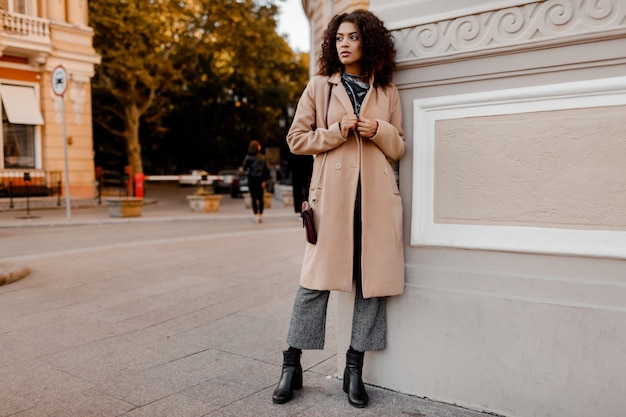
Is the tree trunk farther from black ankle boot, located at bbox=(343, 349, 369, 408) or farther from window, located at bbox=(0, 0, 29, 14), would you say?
black ankle boot, located at bbox=(343, 349, 369, 408)

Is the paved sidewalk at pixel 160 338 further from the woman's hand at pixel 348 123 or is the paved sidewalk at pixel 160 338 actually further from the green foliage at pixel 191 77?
the green foliage at pixel 191 77

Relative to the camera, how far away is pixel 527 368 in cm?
263

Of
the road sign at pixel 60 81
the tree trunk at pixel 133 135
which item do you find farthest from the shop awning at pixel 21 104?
the tree trunk at pixel 133 135

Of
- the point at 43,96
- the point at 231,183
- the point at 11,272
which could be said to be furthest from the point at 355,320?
the point at 231,183

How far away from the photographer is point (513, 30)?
263 cm

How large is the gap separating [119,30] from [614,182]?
21777mm

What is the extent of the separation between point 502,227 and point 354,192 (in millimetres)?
755

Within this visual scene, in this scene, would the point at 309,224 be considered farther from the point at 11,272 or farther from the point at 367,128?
the point at 11,272

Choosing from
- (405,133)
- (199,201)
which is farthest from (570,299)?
(199,201)

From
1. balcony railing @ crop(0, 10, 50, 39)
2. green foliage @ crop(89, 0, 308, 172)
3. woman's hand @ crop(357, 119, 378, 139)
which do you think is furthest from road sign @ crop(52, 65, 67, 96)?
woman's hand @ crop(357, 119, 378, 139)

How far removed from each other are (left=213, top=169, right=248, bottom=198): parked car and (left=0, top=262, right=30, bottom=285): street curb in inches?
726

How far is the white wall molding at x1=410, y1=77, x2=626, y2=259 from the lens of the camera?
246cm

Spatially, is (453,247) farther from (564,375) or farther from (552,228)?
(564,375)

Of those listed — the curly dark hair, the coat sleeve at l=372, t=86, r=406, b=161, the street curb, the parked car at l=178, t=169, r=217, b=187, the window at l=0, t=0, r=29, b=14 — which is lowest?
the street curb
